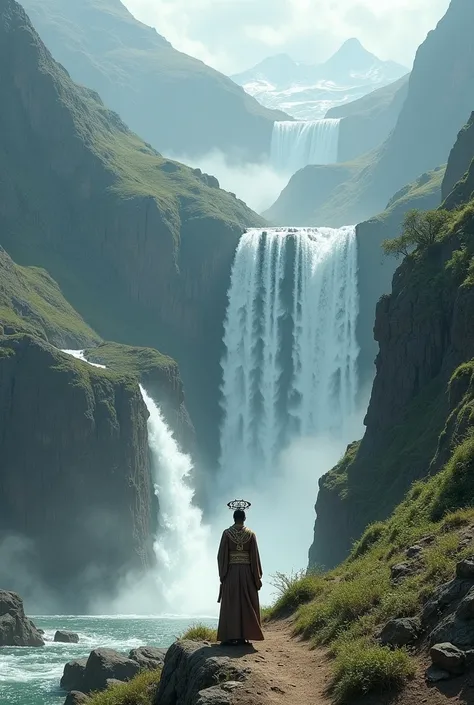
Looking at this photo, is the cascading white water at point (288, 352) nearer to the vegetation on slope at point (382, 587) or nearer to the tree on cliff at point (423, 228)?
the tree on cliff at point (423, 228)

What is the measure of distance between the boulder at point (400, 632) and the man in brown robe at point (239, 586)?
3165 millimetres

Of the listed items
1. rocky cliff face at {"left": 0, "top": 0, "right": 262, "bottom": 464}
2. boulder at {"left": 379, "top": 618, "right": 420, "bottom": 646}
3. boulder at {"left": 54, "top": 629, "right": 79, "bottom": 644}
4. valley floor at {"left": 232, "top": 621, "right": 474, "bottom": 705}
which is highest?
rocky cliff face at {"left": 0, "top": 0, "right": 262, "bottom": 464}

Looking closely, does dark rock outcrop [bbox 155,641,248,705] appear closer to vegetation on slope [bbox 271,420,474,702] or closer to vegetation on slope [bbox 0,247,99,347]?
vegetation on slope [bbox 271,420,474,702]

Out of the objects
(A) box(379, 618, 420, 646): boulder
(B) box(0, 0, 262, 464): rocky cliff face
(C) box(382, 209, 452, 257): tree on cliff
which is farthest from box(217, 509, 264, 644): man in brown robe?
(B) box(0, 0, 262, 464): rocky cliff face

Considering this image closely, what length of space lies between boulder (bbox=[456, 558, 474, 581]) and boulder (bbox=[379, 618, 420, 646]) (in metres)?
1.18

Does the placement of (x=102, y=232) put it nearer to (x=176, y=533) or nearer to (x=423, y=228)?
(x=176, y=533)

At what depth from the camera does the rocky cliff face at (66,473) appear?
4825 inches

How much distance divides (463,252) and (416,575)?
4710 centimetres

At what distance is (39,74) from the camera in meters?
190

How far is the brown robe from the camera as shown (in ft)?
74.0

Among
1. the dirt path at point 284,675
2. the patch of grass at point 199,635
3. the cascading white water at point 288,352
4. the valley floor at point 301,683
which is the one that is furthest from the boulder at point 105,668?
the cascading white water at point 288,352

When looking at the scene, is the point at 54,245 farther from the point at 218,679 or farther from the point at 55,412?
the point at 218,679

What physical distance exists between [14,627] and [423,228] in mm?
40663

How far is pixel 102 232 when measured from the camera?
184000 millimetres
